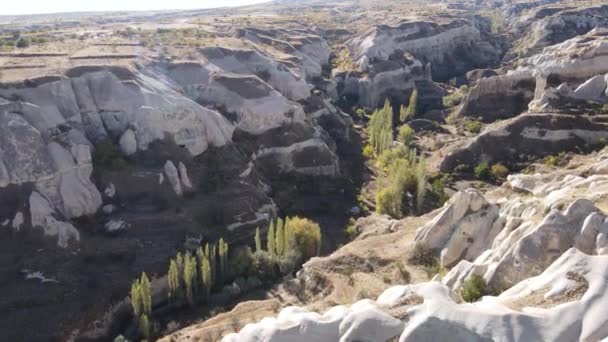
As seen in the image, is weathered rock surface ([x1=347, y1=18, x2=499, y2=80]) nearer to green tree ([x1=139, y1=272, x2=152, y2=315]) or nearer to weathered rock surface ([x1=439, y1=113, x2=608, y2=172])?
weathered rock surface ([x1=439, y1=113, x2=608, y2=172])

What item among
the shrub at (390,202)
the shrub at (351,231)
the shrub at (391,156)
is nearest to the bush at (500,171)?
the shrub at (391,156)

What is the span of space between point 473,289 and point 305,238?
22263mm

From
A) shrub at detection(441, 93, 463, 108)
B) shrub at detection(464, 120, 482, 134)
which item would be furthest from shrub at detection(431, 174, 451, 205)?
shrub at detection(441, 93, 463, 108)

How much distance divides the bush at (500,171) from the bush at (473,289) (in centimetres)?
3673

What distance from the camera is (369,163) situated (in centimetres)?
7738

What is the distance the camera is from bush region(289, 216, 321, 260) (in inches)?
1914

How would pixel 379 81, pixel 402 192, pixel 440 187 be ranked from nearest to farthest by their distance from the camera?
pixel 402 192, pixel 440 187, pixel 379 81

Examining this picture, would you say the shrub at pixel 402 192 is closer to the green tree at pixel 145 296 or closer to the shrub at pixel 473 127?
the shrub at pixel 473 127

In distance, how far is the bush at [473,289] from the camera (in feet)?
92.8

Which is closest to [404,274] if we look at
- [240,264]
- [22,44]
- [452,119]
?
[240,264]

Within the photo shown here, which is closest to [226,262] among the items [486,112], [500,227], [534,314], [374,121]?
[500,227]

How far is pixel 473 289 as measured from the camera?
93.7 ft

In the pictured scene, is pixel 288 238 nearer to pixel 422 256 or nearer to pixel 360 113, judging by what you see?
pixel 422 256

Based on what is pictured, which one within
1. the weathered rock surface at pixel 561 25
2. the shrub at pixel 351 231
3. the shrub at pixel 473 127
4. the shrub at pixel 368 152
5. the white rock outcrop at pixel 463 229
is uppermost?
the weathered rock surface at pixel 561 25
